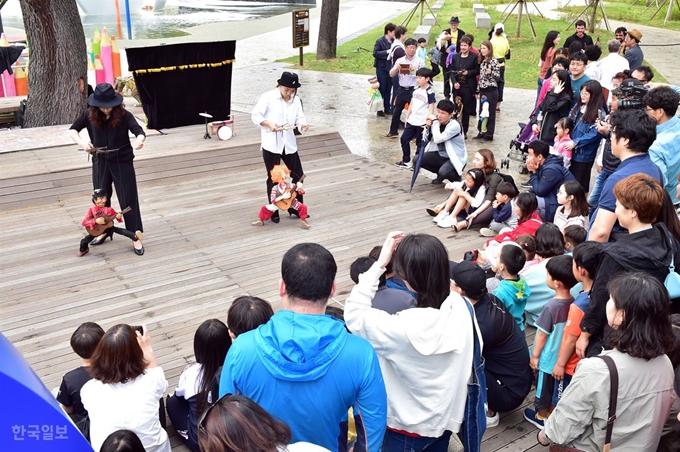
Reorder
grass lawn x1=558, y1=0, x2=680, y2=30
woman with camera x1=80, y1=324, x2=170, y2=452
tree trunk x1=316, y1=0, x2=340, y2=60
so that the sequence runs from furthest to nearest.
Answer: grass lawn x1=558, y1=0, x2=680, y2=30 < tree trunk x1=316, y1=0, x2=340, y2=60 < woman with camera x1=80, y1=324, x2=170, y2=452

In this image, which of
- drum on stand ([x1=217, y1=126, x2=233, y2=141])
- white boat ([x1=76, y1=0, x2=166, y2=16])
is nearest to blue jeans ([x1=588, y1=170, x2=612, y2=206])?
drum on stand ([x1=217, y1=126, x2=233, y2=141])

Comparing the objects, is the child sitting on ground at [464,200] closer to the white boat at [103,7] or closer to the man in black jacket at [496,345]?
the man in black jacket at [496,345]

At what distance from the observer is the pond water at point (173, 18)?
24766 mm

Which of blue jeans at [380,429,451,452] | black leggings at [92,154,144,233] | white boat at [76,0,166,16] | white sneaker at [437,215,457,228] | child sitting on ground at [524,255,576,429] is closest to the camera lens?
blue jeans at [380,429,451,452]

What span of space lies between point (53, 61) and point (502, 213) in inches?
280

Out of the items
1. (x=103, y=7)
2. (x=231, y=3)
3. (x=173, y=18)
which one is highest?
(x=173, y=18)

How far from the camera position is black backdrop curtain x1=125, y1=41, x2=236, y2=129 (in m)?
9.64

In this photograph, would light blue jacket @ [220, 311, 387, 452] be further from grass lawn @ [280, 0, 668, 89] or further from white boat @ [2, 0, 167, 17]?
white boat @ [2, 0, 167, 17]

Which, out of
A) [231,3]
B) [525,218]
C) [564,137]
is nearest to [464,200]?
[525,218]

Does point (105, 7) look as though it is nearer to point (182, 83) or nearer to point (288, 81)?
point (182, 83)

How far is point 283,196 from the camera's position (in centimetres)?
705

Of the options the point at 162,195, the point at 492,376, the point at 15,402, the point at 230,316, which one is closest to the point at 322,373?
the point at 15,402

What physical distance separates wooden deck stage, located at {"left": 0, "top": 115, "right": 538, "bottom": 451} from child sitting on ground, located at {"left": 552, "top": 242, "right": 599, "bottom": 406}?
46 centimetres

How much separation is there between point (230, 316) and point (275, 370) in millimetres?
1255
